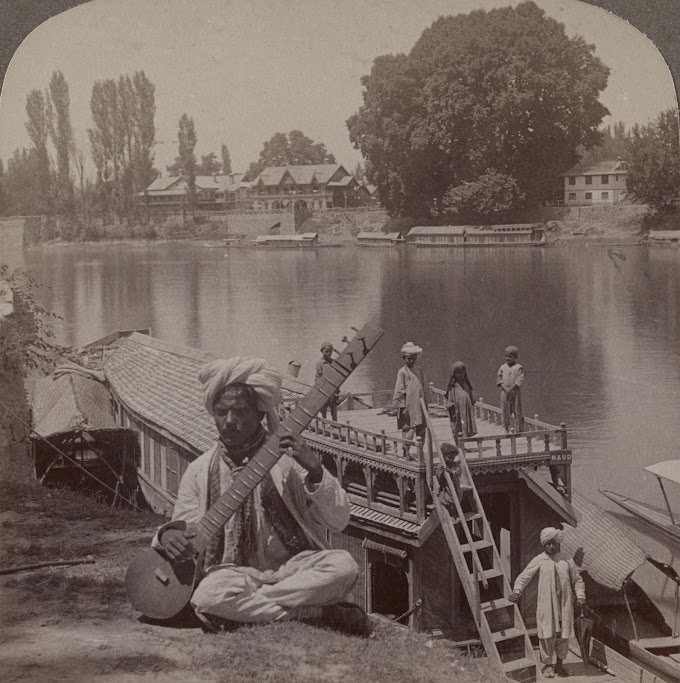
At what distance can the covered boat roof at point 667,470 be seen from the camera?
3896 millimetres

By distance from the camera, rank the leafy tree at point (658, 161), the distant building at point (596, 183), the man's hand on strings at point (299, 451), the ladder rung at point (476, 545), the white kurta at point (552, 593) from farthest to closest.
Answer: the distant building at point (596, 183)
the leafy tree at point (658, 161)
the white kurta at point (552, 593)
the ladder rung at point (476, 545)
the man's hand on strings at point (299, 451)

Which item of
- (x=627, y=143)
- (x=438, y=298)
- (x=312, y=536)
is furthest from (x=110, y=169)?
(x=627, y=143)

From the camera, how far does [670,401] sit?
4.07 m

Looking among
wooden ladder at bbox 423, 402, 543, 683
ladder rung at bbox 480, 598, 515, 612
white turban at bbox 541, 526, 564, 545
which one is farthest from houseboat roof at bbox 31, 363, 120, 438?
white turban at bbox 541, 526, 564, 545

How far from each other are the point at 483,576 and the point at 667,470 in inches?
35.6

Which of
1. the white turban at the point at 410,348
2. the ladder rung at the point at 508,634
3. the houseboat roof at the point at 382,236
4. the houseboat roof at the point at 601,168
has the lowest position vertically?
the ladder rung at the point at 508,634

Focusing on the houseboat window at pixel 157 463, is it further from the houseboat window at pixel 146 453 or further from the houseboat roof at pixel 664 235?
the houseboat roof at pixel 664 235

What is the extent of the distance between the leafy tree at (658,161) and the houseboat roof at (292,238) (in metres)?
1.38

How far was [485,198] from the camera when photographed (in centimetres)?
428

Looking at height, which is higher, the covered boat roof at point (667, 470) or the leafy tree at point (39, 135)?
the leafy tree at point (39, 135)

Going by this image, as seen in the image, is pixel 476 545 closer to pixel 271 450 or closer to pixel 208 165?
pixel 271 450

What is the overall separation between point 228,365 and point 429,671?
1.29 m

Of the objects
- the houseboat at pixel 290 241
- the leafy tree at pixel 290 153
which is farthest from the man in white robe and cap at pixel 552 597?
the leafy tree at pixel 290 153

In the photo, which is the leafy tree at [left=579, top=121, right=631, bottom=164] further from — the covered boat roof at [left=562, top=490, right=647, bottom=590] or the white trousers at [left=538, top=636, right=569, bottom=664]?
the white trousers at [left=538, top=636, right=569, bottom=664]
